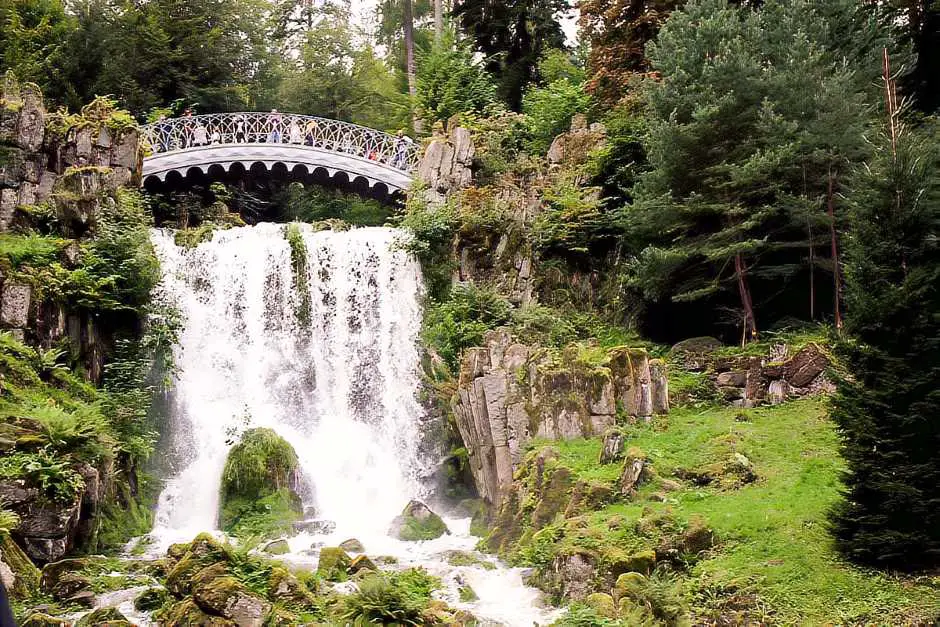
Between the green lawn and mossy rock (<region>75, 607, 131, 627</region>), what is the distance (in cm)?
618

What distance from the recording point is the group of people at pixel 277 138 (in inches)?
960

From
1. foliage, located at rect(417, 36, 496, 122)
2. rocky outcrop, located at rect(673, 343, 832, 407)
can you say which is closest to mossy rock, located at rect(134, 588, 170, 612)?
rocky outcrop, located at rect(673, 343, 832, 407)

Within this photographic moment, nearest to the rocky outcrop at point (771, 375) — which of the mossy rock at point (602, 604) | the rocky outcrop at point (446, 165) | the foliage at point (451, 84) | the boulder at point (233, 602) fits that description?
the mossy rock at point (602, 604)

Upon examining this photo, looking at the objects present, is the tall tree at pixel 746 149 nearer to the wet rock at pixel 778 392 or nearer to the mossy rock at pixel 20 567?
the wet rock at pixel 778 392

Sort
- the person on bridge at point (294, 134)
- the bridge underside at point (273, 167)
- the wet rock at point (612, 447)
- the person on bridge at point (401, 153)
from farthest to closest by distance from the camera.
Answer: the person on bridge at point (294, 134) < the person on bridge at point (401, 153) < the bridge underside at point (273, 167) < the wet rock at point (612, 447)

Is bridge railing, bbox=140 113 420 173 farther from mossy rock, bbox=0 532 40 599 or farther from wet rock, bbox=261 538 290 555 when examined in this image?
mossy rock, bbox=0 532 40 599

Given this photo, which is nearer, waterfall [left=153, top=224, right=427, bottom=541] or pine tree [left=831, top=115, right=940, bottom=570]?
pine tree [left=831, top=115, right=940, bottom=570]

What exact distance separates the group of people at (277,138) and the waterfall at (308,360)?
4713mm

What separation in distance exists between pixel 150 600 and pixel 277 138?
17.6m

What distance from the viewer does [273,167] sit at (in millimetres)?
25156

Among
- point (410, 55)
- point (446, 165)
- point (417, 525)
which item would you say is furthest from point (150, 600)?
point (410, 55)

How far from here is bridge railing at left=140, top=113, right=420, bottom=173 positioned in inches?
954

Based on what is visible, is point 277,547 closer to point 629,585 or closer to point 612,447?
point 612,447

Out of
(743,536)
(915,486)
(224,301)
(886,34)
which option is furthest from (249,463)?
(886,34)
